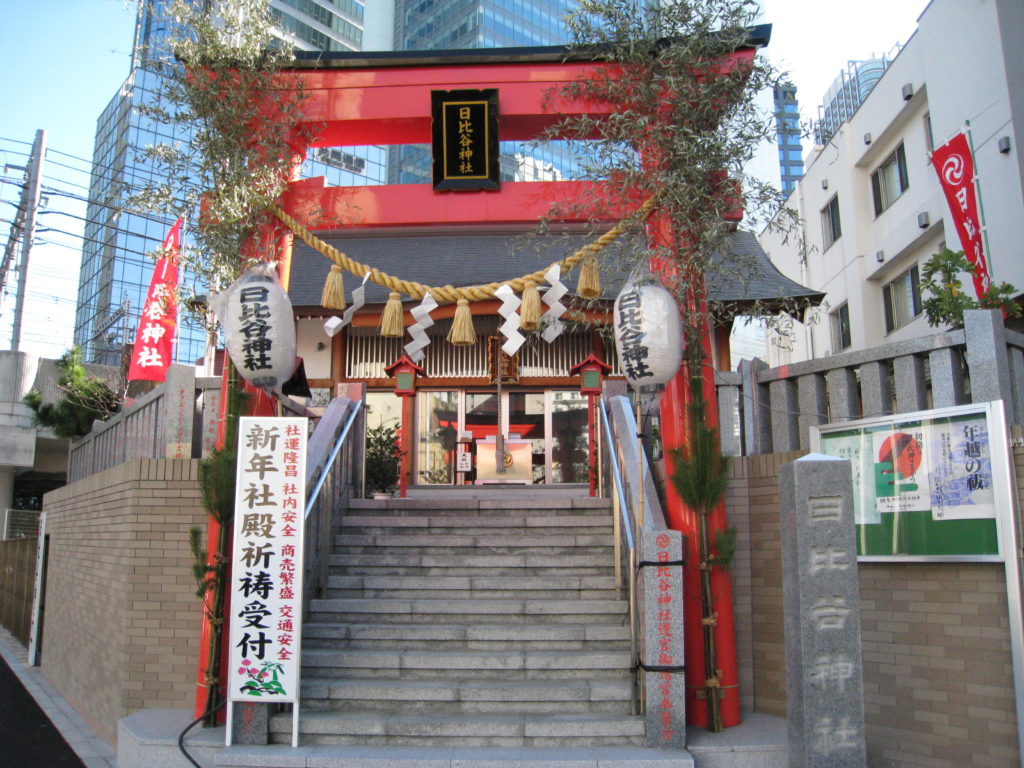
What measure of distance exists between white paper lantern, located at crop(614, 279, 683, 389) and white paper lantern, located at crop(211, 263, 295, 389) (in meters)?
2.60

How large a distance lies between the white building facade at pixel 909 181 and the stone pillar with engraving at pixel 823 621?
3.84m

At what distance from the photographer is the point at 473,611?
6.98 meters

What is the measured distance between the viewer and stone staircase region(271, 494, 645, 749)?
5789mm

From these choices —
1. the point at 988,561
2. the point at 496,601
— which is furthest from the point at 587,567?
the point at 988,561

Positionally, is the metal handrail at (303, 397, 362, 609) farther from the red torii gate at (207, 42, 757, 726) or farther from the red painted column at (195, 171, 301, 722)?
the red torii gate at (207, 42, 757, 726)

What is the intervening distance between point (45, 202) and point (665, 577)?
62.7 ft

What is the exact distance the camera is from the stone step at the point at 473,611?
6.95 metres

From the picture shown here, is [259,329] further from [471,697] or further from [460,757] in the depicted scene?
[460,757]

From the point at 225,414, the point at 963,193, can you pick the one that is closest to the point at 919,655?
the point at 225,414

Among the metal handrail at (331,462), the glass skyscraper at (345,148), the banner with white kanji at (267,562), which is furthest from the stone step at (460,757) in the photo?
the glass skyscraper at (345,148)

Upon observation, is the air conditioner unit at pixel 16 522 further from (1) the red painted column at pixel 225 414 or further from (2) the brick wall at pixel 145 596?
(1) the red painted column at pixel 225 414

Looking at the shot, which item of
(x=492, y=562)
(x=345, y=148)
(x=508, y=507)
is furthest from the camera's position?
(x=345, y=148)

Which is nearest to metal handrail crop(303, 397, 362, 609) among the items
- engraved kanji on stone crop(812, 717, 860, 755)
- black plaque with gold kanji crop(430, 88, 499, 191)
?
black plaque with gold kanji crop(430, 88, 499, 191)

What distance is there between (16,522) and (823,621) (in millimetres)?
20359
